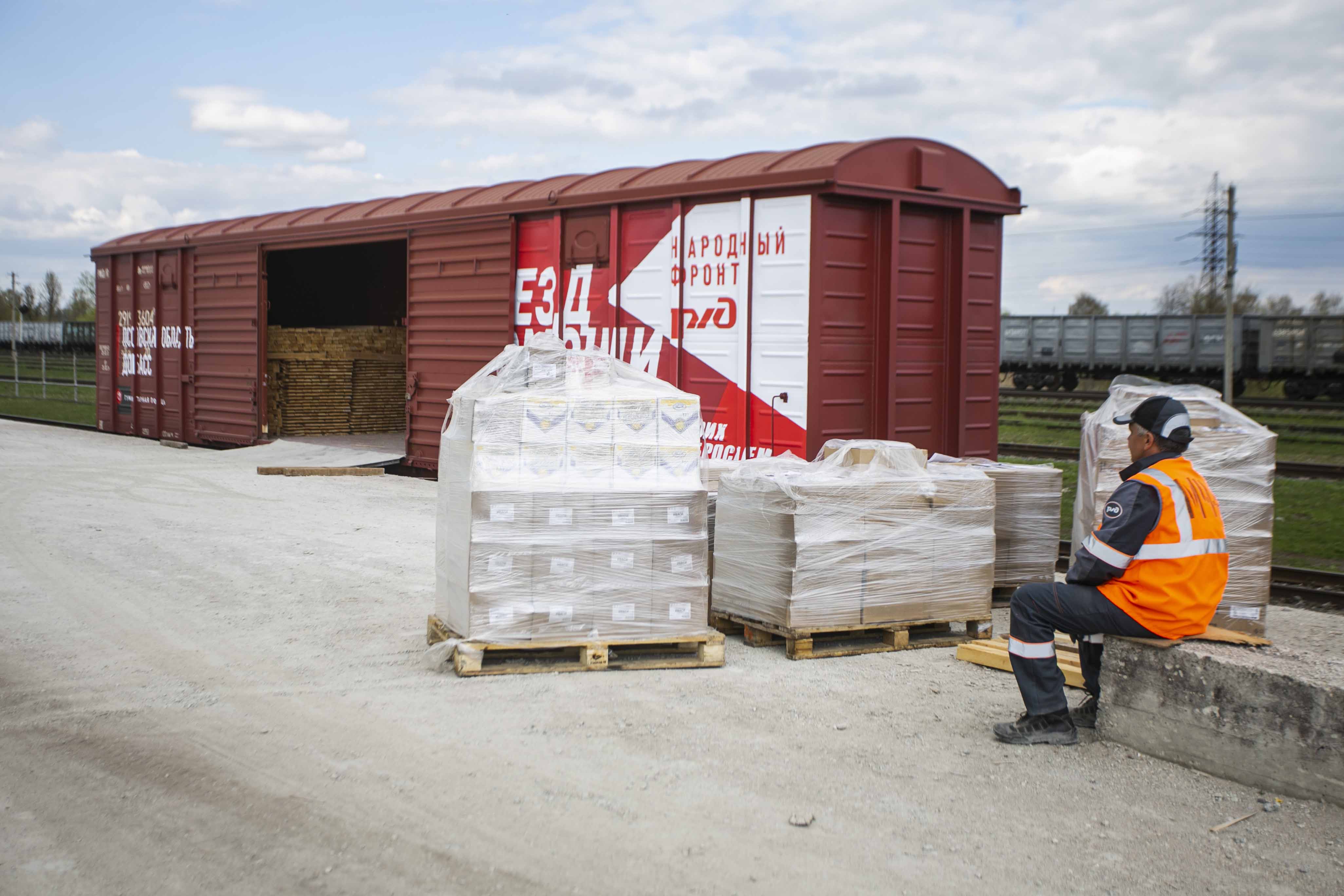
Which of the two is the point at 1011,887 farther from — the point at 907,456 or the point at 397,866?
the point at 907,456

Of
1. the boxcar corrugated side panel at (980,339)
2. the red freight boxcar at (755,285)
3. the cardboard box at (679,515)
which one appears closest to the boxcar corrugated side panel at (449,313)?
the red freight boxcar at (755,285)

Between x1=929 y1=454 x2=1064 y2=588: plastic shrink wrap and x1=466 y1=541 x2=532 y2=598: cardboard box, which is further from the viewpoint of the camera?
x1=929 y1=454 x2=1064 y2=588: plastic shrink wrap

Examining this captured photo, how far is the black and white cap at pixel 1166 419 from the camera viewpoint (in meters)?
4.25

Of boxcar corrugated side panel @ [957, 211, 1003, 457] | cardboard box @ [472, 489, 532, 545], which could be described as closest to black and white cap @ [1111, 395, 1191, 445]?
cardboard box @ [472, 489, 532, 545]

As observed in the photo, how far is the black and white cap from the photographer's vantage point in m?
4.25

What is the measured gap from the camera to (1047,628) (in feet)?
14.4

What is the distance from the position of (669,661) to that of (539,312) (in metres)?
6.56

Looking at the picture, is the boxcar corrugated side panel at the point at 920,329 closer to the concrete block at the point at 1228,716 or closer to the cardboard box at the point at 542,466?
the cardboard box at the point at 542,466

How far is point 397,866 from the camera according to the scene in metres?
3.22

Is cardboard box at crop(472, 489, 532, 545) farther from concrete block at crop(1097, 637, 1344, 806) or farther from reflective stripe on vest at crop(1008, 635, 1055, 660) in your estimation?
concrete block at crop(1097, 637, 1344, 806)

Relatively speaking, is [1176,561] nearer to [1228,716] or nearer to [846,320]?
[1228,716]

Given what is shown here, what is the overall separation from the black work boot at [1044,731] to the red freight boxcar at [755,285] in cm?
428

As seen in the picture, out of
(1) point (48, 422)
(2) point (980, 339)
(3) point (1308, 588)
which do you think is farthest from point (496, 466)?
(1) point (48, 422)

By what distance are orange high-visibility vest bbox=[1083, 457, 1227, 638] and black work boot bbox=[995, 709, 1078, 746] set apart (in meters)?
0.51
